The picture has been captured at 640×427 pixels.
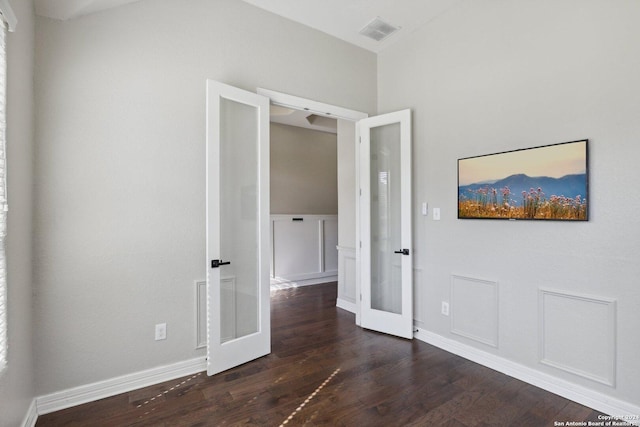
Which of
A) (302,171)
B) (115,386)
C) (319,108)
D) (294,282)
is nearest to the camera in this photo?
(115,386)

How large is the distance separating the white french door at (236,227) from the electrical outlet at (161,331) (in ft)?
1.14

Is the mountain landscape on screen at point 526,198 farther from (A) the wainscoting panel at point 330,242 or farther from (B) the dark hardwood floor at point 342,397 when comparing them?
(A) the wainscoting panel at point 330,242

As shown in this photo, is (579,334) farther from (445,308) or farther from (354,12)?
(354,12)

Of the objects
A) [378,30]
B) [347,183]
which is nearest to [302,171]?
[347,183]

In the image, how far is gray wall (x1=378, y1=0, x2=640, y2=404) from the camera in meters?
2.04

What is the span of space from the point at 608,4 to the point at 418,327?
2981mm

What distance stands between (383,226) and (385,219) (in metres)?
0.08

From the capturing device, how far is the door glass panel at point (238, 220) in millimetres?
2717

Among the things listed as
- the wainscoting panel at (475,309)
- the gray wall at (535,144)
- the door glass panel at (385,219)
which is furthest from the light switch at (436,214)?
the wainscoting panel at (475,309)

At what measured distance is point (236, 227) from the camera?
2795 mm

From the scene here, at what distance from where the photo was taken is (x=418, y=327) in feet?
11.0

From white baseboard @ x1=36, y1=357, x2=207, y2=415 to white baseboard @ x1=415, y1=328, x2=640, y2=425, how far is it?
2242 millimetres

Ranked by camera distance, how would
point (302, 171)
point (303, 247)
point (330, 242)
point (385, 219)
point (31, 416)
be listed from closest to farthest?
point (31, 416)
point (385, 219)
point (303, 247)
point (330, 242)
point (302, 171)

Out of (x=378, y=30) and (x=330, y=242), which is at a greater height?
(x=378, y=30)
